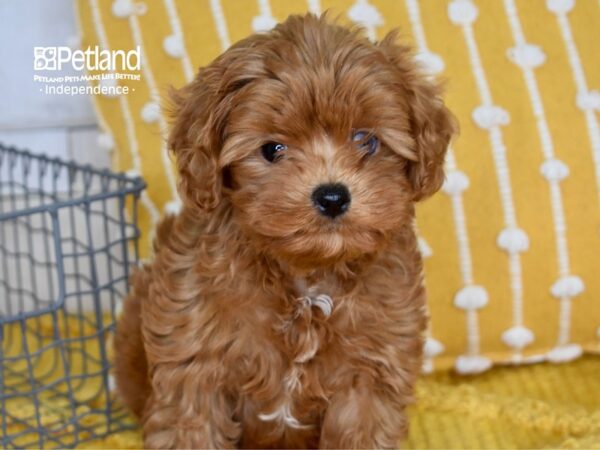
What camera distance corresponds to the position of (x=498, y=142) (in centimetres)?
271

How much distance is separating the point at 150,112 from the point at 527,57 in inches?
47.7

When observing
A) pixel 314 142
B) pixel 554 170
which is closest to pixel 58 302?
pixel 314 142

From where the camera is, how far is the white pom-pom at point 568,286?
2.75 m

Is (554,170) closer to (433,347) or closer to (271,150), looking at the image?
(433,347)

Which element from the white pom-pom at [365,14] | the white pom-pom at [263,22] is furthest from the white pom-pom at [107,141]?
the white pom-pom at [365,14]

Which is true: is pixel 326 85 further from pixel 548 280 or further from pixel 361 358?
pixel 548 280

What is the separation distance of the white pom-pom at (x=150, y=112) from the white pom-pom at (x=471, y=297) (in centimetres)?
112

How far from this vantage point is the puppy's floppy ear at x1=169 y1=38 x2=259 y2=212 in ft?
6.29

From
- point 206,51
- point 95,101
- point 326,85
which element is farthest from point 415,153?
point 95,101

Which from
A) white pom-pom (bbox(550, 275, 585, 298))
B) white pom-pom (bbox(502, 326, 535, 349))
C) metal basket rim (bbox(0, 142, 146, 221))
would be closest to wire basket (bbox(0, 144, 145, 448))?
metal basket rim (bbox(0, 142, 146, 221))

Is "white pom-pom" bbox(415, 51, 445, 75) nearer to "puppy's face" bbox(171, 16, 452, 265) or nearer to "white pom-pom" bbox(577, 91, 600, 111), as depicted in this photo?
"white pom-pom" bbox(577, 91, 600, 111)

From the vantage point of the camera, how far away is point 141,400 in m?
2.47

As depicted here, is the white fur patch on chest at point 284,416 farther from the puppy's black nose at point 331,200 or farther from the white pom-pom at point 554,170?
the white pom-pom at point 554,170

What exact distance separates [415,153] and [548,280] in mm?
999
